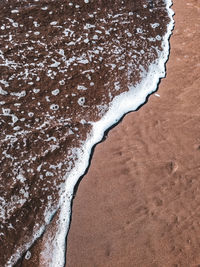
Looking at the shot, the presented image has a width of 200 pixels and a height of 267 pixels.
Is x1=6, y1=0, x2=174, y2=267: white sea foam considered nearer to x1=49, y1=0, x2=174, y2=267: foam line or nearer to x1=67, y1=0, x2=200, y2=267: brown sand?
x1=49, y1=0, x2=174, y2=267: foam line

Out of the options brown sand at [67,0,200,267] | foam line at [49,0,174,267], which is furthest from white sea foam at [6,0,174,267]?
brown sand at [67,0,200,267]

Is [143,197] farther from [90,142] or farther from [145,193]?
[90,142]

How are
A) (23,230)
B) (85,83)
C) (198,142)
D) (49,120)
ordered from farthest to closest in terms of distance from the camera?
1. (85,83)
2. (49,120)
3. (198,142)
4. (23,230)

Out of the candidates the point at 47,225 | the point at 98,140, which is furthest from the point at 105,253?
the point at 98,140

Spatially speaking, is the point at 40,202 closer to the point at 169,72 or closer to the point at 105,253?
the point at 105,253

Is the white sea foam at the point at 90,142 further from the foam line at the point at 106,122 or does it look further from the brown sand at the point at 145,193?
the brown sand at the point at 145,193

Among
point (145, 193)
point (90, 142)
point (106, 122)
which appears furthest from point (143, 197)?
point (106, 122)
